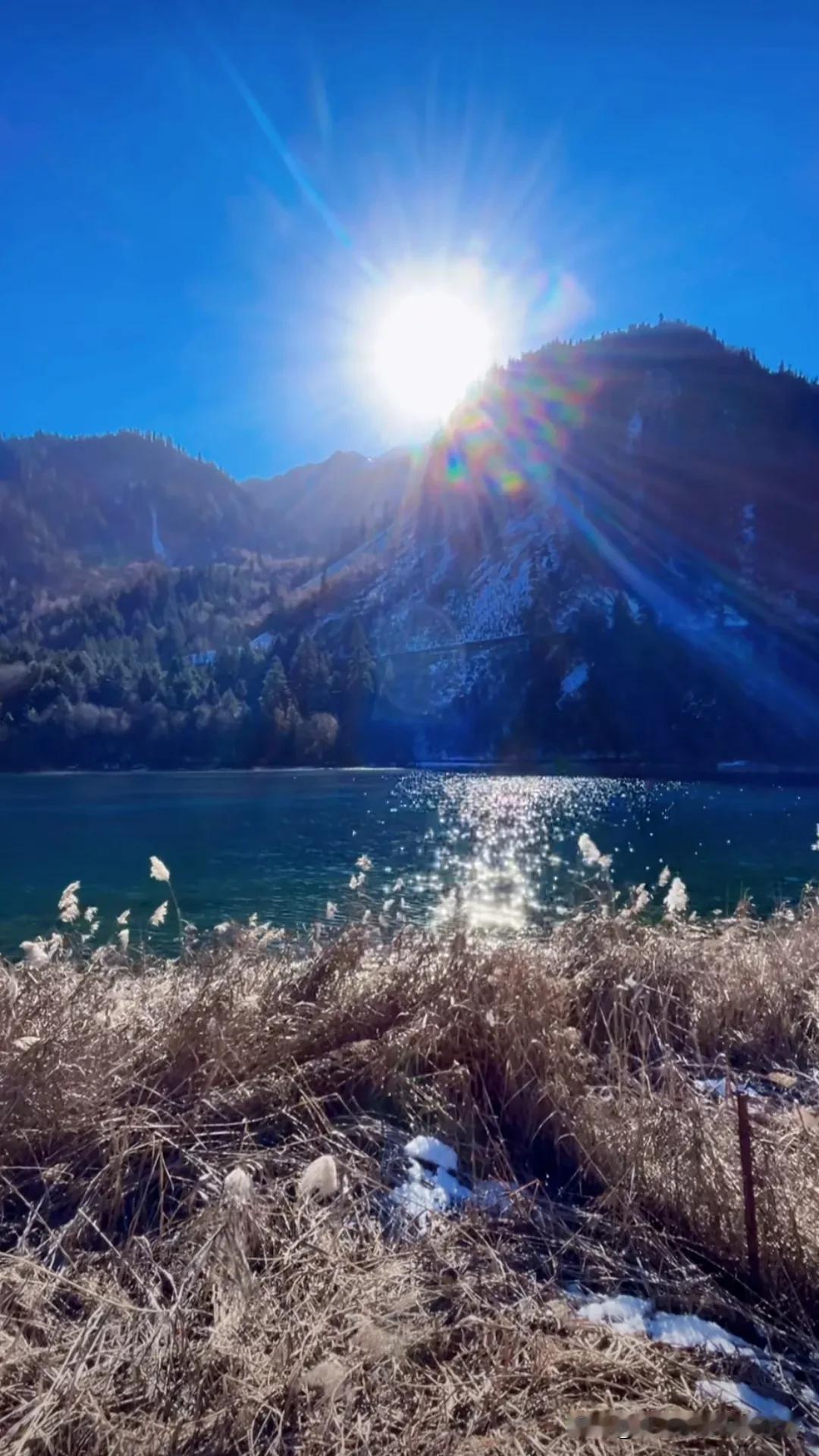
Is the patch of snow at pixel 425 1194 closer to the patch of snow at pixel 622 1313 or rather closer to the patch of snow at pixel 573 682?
the patch of snow at pixel 622 1313

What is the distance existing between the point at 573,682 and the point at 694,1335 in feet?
398

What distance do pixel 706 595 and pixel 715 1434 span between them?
154m

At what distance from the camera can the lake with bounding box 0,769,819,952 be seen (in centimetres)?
2055

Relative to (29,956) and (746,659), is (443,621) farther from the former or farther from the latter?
(29,956)

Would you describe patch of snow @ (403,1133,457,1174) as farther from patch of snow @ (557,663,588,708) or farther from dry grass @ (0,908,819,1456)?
patch of snow @ (557,663,588,708)

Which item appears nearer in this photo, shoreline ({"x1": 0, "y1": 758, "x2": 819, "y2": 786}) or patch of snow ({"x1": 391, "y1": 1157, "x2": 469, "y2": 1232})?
patch of snow ({"x1": 391, "y1": 1157, "x2": 469, "y2": 1232})

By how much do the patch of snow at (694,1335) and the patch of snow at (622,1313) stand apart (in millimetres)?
33

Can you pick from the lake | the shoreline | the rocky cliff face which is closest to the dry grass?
the lake

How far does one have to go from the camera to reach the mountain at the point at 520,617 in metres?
112

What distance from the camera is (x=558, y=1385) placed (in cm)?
235

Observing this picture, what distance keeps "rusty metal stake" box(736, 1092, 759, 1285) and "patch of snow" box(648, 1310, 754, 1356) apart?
27cm

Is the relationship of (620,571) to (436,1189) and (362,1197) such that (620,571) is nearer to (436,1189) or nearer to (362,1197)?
(436,1189)

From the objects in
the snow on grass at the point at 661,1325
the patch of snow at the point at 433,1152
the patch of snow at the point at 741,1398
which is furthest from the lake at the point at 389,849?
the patch of snow at the point at 741,1398

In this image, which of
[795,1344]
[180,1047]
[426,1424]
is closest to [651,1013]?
[795,1344]
